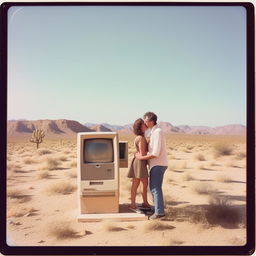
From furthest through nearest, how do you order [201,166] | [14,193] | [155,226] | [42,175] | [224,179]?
[201,166]
[42,175]
[224,179]
[14,193]
[155,226]

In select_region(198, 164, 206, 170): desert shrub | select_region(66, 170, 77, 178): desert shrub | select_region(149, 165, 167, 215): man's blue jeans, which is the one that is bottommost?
select_region(198, 164, 206, 170): desert shrub

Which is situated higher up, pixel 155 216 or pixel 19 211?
pixel 155 216

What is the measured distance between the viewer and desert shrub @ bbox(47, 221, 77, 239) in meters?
6.34

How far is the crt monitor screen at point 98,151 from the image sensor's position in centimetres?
686

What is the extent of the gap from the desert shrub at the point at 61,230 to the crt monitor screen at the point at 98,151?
3.57ft

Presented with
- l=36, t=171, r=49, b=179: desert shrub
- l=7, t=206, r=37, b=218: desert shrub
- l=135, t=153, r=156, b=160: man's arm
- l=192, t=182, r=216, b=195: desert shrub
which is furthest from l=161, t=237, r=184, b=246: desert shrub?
l=36, t=171, r=49, b=179: desert shrub

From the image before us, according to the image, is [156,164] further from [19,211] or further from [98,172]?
[19,211]

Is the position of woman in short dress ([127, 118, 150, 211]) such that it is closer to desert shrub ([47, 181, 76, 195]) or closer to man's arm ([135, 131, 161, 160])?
man's arm ([135, 131, 161, 160])

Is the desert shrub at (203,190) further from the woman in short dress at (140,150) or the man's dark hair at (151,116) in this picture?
the man's dark hair at (151,116)

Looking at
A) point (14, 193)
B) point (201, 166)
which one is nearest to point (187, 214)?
point (14, 193)

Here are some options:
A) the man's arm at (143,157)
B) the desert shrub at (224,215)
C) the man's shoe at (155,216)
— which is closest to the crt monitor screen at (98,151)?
the man's arm at (143,157)

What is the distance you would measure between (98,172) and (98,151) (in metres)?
0.35

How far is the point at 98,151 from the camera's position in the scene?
6910 millimetres

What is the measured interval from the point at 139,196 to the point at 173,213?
180cm
